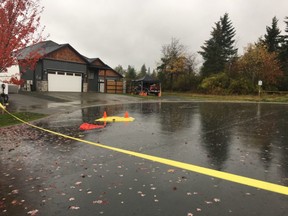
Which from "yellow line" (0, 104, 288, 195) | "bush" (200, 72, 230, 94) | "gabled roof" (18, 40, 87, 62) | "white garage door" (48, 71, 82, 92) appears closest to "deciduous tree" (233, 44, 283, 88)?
"bush" (200, 72, 230, 94)

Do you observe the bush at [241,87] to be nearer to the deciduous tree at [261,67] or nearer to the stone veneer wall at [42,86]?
the deciduous tree at [261,67]

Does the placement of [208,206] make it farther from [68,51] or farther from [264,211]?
[68,51]

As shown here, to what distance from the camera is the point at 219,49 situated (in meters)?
55.4

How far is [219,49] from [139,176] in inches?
2106

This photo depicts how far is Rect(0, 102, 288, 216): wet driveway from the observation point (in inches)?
169

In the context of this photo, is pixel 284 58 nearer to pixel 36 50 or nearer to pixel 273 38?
pixel 273 38

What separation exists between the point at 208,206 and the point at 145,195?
1055 millimetres

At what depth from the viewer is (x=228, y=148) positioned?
26.7 feet

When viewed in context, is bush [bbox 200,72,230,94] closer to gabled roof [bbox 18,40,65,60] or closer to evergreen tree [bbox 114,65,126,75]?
gabled roof [bbox 18,40,65,60]

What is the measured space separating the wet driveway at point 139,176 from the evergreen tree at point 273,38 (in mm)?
50517

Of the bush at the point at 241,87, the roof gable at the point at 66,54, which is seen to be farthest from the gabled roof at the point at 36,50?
the bush at the point at 241,87

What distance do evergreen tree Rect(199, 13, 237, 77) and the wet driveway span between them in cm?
4700

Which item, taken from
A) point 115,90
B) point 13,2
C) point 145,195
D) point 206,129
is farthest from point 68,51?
point 145,195

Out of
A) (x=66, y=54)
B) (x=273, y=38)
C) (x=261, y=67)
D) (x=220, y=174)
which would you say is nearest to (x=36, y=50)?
(x=220, y=174)
